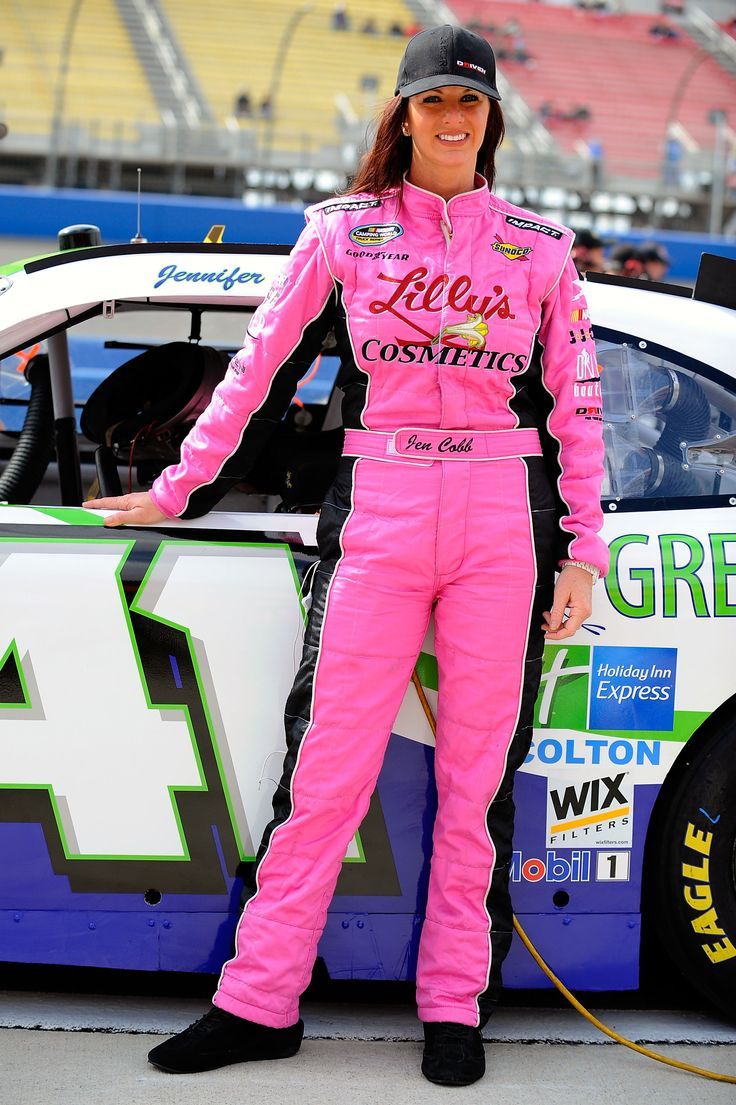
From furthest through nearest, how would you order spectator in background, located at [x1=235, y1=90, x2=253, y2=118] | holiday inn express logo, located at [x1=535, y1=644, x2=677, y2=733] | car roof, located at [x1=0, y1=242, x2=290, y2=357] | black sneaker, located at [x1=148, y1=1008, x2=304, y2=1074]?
spectator in background, located at [x1=235, y1=90, x2=253, y2=118], car roof, located at [x1=0, y1=242, x2=290, y2=357], holiday inn express logo, located at [x1=535, y1=644, x2=677, y2=733], black sneaker, located at [x1=148, y1=1008, x2=304, y2=1074]

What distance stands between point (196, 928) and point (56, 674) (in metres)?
0.58

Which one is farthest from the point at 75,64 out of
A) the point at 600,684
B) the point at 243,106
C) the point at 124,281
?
the point at 600,684

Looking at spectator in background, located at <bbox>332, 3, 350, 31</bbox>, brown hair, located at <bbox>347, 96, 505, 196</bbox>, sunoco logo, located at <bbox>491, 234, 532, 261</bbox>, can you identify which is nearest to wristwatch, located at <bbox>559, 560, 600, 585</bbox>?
sunoco logo, located at <bbox>491, 234, 532, 261</bbox>

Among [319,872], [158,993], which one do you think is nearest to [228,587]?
[319,872]

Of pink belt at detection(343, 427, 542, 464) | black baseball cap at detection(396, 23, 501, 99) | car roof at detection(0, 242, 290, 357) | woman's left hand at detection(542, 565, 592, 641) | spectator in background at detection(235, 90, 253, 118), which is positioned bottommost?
spectator in background at detection(235, 90, 253, 118)

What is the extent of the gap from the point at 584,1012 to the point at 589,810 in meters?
0.41

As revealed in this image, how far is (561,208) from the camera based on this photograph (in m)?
22.1

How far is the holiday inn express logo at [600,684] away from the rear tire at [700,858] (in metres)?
0.16

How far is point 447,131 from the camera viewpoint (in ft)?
7.46

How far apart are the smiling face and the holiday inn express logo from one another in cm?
94

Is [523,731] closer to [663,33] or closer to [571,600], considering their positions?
[571,600]

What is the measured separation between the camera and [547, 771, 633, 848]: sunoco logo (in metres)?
2.46

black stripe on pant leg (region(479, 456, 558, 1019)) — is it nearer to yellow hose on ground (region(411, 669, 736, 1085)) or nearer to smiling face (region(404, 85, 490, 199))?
yellow hose on ground (region(411, 669, 736, 1085))

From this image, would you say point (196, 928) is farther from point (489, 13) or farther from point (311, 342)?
point (489, 13)
